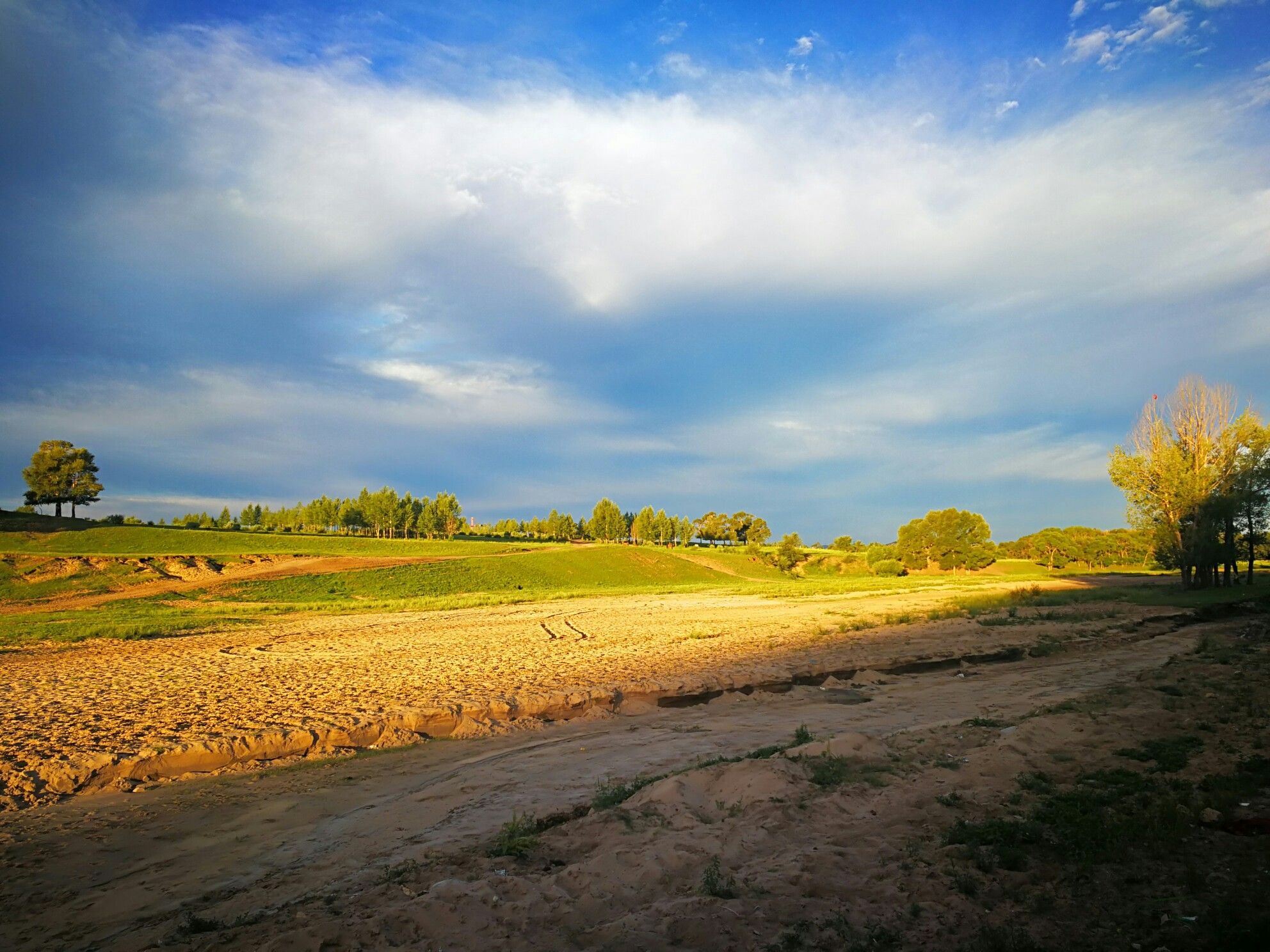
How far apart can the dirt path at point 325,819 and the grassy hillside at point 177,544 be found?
178 feet

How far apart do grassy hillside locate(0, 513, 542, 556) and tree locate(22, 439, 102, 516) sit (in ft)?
19.0

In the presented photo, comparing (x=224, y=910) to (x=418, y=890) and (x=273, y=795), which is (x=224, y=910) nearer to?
(x=418, y=890)

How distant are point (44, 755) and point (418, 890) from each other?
30.9 ft

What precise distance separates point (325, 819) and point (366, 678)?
9743 mm

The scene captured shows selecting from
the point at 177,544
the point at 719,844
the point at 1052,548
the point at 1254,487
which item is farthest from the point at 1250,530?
the point at 177,544

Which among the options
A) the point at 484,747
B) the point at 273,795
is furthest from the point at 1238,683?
the point at 273,795

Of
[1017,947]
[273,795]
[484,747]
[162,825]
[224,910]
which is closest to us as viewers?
[1017,947]

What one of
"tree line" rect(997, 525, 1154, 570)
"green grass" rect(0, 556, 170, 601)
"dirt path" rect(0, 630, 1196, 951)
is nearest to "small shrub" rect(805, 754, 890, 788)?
"dirt path" rect(0, 630, 1196, 951)

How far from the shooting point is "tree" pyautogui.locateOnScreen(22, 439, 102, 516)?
80.8m

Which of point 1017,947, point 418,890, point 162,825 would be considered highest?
point 1017,947

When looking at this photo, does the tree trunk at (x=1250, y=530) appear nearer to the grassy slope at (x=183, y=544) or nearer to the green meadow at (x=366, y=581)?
the green meadow at (x=366, y=581)

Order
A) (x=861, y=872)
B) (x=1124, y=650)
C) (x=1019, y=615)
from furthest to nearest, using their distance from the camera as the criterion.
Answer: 1. (x=1019, y=615)
2. (x=1124, y=650)
3. (x=861, y=872)

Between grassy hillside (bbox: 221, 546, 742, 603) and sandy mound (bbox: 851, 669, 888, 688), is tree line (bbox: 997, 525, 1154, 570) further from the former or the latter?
sandy mound (bbox: 851, 669, 888, 688)

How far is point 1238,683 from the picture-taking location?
11.0m
